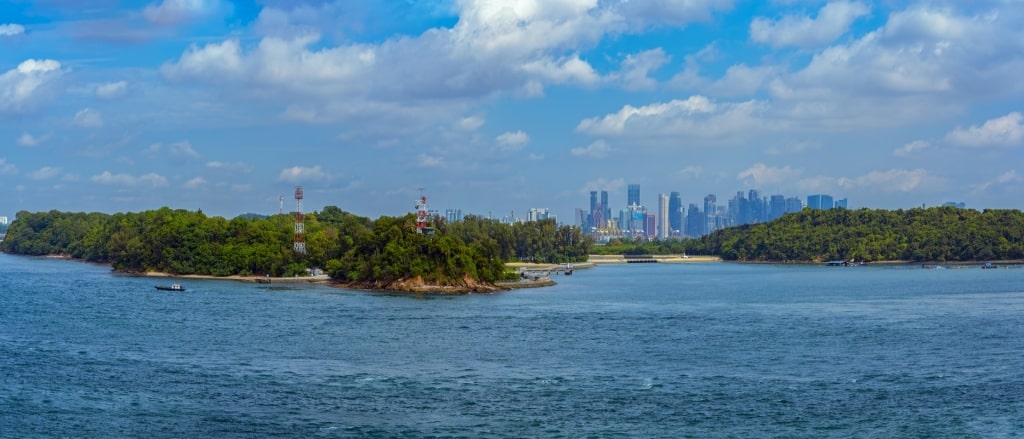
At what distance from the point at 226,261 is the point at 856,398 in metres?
82.3

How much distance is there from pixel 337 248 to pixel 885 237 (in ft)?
346

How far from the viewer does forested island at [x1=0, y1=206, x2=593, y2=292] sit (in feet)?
288

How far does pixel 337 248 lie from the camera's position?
105 meters

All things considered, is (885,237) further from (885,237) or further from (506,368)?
(506,368)

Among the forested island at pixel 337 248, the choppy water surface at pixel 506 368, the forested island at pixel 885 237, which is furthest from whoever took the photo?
the forested island at pixel 885 237

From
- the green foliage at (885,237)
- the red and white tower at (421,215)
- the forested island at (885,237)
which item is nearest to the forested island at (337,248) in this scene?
the red and white tower at (421,215)

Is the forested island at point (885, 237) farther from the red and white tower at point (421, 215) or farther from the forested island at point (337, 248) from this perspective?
the red and white tower at point (421, 215)

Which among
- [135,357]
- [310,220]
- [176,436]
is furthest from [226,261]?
[176,436]

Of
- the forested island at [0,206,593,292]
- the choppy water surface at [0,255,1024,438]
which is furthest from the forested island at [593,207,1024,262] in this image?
the choppy water surface at [0,255,1024,438]

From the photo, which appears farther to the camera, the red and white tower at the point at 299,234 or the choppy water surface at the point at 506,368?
the red and white tower at the point at 299,234

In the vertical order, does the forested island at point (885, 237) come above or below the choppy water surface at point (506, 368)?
above

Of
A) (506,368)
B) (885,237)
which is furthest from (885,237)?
(506,368)

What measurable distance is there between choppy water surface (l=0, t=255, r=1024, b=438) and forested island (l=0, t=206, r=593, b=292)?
47.4ft

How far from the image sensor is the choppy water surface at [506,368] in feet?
102
